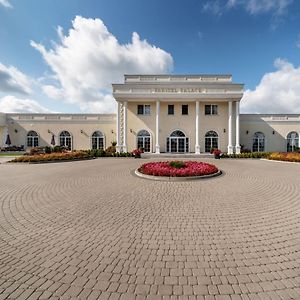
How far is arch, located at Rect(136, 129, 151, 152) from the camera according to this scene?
25859 millimetres

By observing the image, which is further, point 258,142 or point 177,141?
point 258,142

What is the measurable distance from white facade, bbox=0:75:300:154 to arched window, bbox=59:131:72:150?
1.03 m

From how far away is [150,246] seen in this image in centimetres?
361

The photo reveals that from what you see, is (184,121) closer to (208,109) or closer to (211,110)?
(208,109)

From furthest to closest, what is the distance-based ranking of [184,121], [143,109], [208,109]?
[143,109]
[208,109]
[184,121]

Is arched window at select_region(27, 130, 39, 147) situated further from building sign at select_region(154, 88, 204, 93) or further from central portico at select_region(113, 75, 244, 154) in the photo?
building sign at select_region(154, 88, 204, 93)

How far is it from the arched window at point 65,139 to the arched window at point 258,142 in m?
28.1

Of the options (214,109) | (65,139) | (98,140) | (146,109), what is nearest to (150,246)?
(146,109)

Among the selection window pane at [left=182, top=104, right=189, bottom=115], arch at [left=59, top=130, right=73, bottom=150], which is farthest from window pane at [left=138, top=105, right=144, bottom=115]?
arch at [left=59, top=130, right=73, bottom=150]

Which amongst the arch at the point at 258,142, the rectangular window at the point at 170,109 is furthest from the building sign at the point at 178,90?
the arch at the point at 258,142

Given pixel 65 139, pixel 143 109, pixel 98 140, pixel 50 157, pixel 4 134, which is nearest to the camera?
pixel 50 157

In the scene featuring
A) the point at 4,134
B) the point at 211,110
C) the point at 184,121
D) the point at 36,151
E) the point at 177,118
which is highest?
the point at 211,110

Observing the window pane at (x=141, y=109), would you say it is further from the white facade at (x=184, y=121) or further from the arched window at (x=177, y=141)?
the arched window at (x=177, y=141)

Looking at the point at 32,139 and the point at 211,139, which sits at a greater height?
the point at 32,139
